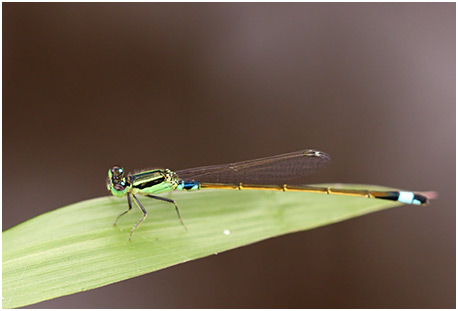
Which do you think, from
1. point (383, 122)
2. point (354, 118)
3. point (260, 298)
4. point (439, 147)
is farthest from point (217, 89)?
point (439, 147)

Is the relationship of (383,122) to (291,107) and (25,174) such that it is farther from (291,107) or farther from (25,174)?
(25,174)

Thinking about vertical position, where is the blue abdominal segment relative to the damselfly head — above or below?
below

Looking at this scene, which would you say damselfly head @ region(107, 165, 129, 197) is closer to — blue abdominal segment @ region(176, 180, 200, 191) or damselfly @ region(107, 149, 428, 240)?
damselfly @ region(107, 149, 428, 240)

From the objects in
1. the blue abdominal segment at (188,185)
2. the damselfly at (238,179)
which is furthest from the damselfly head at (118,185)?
the blue abdominal segment at (188,185)

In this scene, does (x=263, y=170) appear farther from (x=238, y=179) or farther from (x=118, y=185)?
(x=118, y=185)

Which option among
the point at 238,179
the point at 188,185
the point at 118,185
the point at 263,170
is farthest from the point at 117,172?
the point at 263,170

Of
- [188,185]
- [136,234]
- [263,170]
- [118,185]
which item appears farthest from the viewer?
[263,170]

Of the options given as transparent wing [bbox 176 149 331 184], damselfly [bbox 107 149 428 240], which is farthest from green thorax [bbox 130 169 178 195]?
transparent wing [bbox 176 149 331 184]
